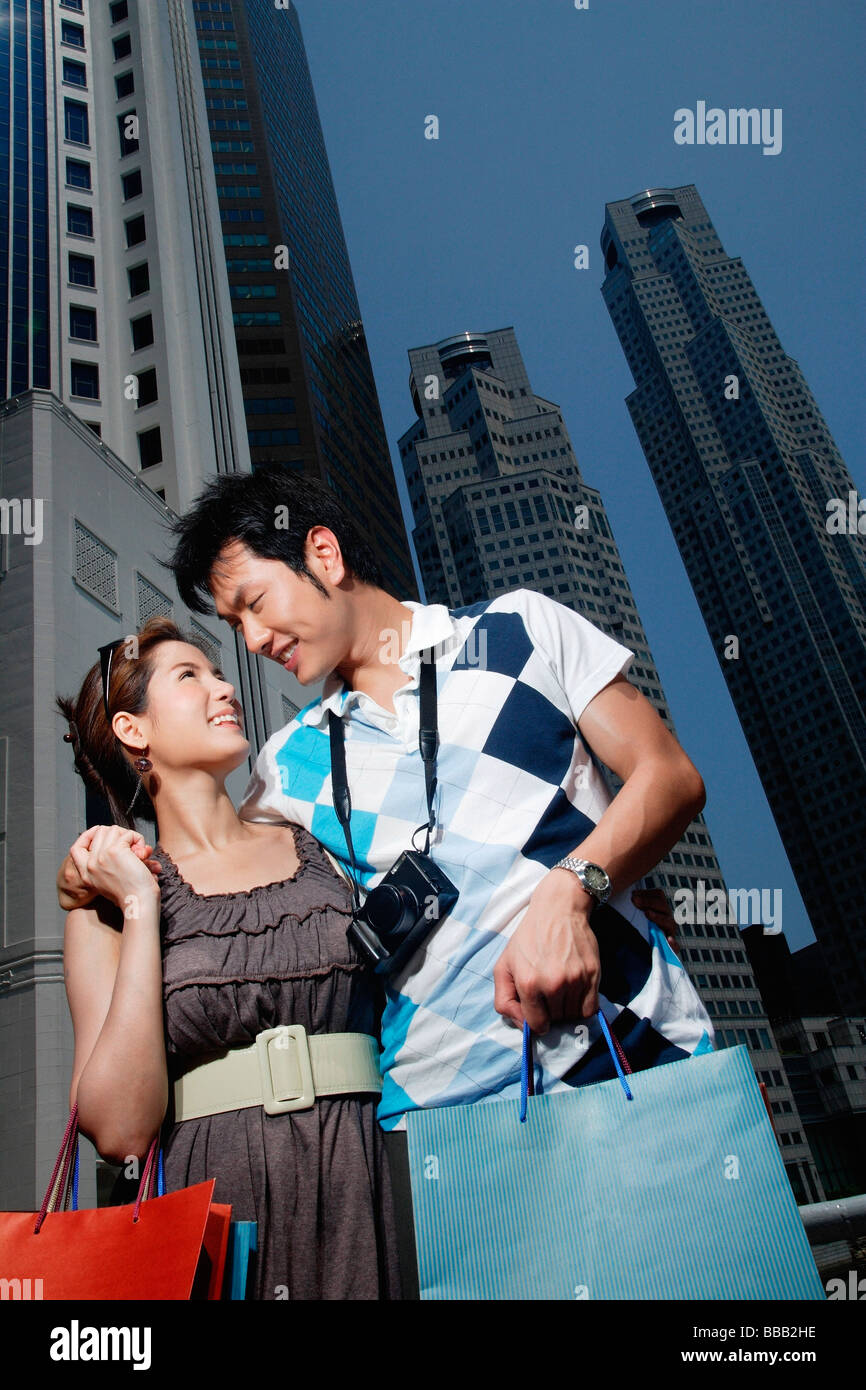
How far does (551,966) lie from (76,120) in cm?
3858

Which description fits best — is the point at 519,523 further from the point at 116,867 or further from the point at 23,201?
the point at 116,867

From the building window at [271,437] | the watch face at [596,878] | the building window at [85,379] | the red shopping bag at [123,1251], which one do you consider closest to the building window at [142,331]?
the building window at [85,379]

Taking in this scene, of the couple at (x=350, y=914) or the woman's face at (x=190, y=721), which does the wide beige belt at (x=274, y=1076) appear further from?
the woman's face at (x=190, y=721)

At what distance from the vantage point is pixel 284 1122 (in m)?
1.61

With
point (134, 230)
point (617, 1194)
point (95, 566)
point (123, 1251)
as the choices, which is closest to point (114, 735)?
point (123, 1251)

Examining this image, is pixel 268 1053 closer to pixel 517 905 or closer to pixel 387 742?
pixel 517 905

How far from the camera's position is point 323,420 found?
76938mm

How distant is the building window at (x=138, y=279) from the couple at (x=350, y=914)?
1183 inches

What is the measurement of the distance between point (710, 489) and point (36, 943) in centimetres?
12196

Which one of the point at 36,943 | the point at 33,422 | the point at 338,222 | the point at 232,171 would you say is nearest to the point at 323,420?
the point at 232,171

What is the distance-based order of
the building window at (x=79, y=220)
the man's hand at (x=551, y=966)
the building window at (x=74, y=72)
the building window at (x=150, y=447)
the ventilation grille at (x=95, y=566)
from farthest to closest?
the building window at (x=74, y=72) → the building window at (x=79, y=220) → the building window at (x=150, y=447) → the ventilation grille at (x=95, y=566) → the man's hand at (x=551, y=966)

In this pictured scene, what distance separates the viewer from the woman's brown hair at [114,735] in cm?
235

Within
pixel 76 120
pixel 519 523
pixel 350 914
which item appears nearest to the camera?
pixel 350 914

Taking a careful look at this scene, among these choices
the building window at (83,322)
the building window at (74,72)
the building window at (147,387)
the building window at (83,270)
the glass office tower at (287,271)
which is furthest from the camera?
the glass office tower at (287,271)
